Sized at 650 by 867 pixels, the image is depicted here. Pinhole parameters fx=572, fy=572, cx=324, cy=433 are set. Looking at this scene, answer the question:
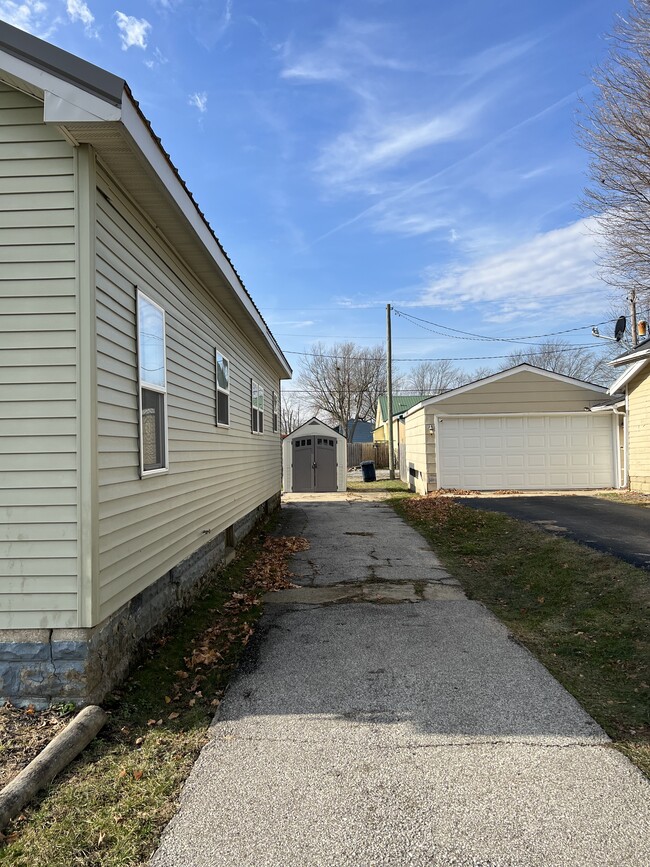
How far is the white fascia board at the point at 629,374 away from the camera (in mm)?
14307

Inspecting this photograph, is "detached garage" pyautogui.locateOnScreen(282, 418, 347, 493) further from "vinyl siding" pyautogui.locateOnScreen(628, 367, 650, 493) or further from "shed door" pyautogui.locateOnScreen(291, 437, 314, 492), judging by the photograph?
"vinyl siding" pyautogui.locateOnScreen(628, 367, 650, 493)

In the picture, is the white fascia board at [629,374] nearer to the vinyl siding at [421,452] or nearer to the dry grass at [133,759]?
the vinyl siding at [421,452]

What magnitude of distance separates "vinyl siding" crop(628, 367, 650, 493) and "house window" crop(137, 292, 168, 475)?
13.4 m

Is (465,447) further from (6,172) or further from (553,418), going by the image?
(6,172)

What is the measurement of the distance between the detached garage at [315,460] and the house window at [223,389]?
12975mm

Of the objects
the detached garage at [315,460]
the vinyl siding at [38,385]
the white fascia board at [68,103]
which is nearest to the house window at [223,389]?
the vinyl siding at [38,385]

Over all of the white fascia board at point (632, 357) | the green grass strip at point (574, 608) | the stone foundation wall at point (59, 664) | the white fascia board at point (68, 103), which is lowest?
the green grass strip at point (574, 608)

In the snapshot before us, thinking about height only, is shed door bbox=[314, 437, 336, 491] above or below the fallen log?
above

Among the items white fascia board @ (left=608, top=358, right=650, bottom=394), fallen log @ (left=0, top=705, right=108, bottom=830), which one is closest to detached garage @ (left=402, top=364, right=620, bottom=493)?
white fascia board @ (left=608, top=358, right=650, bottom=394)

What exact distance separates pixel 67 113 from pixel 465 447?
14.6 metres

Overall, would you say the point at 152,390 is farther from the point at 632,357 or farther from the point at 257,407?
the point at 632,357

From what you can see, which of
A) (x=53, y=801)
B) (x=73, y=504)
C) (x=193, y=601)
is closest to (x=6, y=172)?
(x=73, y=504)

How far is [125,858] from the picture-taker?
234 centimetres

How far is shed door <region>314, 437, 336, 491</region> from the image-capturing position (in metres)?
21.3
